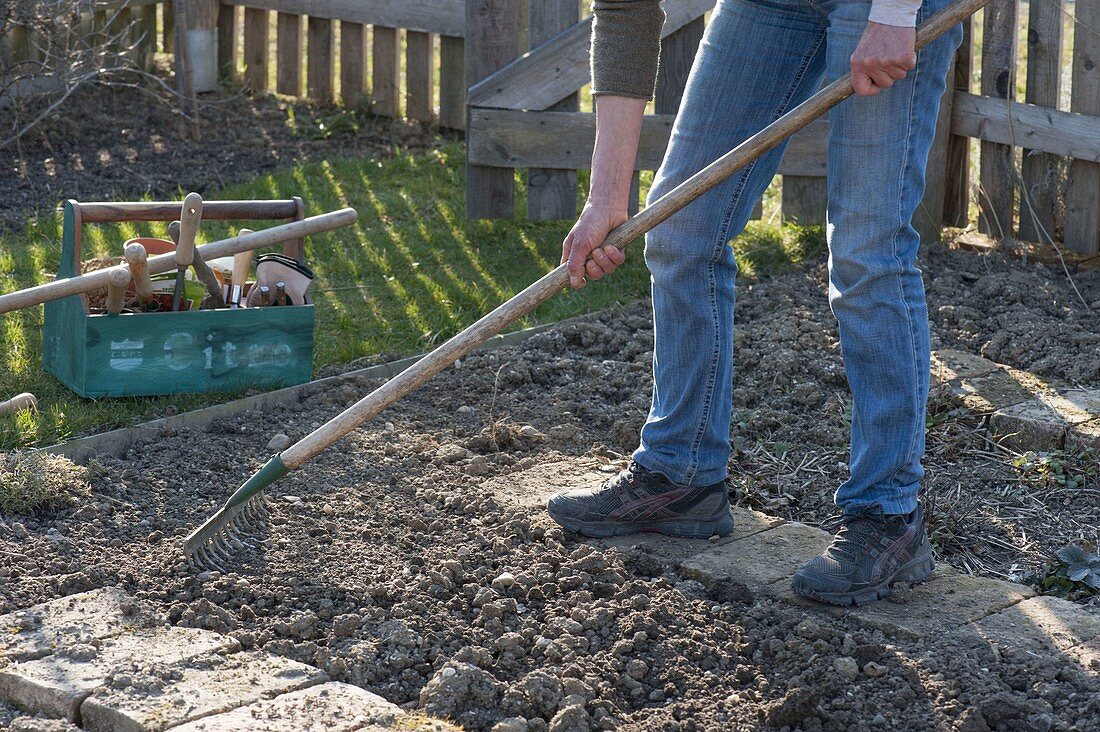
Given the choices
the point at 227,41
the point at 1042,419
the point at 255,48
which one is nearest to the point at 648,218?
the point at 1042,419

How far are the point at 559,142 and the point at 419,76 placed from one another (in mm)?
2085

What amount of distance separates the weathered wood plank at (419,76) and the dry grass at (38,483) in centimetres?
459

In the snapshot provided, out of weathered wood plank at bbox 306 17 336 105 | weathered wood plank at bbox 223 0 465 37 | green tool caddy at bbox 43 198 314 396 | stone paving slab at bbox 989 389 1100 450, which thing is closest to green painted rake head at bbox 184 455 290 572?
green tool caddy at bbox 43 198 314 396

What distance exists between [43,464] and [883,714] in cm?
215

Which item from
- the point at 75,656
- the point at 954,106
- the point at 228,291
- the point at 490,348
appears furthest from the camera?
the point at 954,106

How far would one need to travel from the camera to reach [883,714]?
2.42 m

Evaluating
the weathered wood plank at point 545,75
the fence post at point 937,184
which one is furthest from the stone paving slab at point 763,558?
the weathered wood plank at point 545,75

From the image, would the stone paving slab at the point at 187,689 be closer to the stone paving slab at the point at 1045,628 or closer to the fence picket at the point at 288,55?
the stone paving slab at the point at 1045,628

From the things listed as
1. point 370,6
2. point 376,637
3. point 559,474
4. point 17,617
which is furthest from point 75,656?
point 370,6

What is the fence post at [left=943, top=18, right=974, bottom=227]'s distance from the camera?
5.46m

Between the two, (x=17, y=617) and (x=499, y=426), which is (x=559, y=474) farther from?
(x=17, y=617)

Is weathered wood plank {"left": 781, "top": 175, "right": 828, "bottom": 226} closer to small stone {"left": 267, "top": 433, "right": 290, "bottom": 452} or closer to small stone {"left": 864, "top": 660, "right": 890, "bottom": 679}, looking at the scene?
small stone {"left": 267, "top": 433, "right": 290, "bottom": 452}

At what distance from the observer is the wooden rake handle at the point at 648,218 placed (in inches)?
104

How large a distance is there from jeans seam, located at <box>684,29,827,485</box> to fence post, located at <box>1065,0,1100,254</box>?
2.62m
